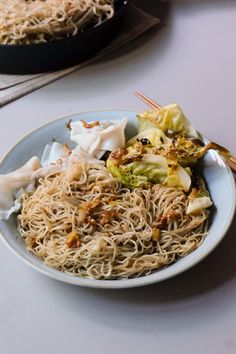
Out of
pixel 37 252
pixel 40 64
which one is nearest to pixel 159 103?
pixel 40 64

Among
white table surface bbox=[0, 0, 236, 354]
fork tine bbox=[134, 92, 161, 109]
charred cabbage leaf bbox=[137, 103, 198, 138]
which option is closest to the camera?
white table surface bbox=[0, 0, 236, 354]

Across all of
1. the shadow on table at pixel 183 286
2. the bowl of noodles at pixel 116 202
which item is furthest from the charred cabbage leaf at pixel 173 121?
the shadow on table at pixel 183 286

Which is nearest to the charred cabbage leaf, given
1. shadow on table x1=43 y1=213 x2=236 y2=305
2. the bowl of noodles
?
the bowl of noodles

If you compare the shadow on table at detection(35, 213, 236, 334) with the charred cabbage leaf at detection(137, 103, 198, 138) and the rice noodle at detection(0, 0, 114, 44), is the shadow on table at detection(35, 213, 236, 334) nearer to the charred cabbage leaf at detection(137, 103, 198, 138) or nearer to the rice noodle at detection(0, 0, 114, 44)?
the charred cabbage leaf at detection(137, 103, 198, 138)

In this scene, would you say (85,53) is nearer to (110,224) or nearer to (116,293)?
(110,224)

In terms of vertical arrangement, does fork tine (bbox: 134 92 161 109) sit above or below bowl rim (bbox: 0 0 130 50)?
below

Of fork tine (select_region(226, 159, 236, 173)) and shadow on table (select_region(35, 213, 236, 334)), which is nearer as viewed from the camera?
shadow on table (select_region(35, 213, 236, 334))

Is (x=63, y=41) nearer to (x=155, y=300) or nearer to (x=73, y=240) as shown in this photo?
(x=73, y=240)

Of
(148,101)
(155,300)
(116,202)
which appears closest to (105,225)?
(116,202)

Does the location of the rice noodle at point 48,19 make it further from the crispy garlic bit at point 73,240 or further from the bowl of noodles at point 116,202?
the crispy garlic bit at point 73,240
